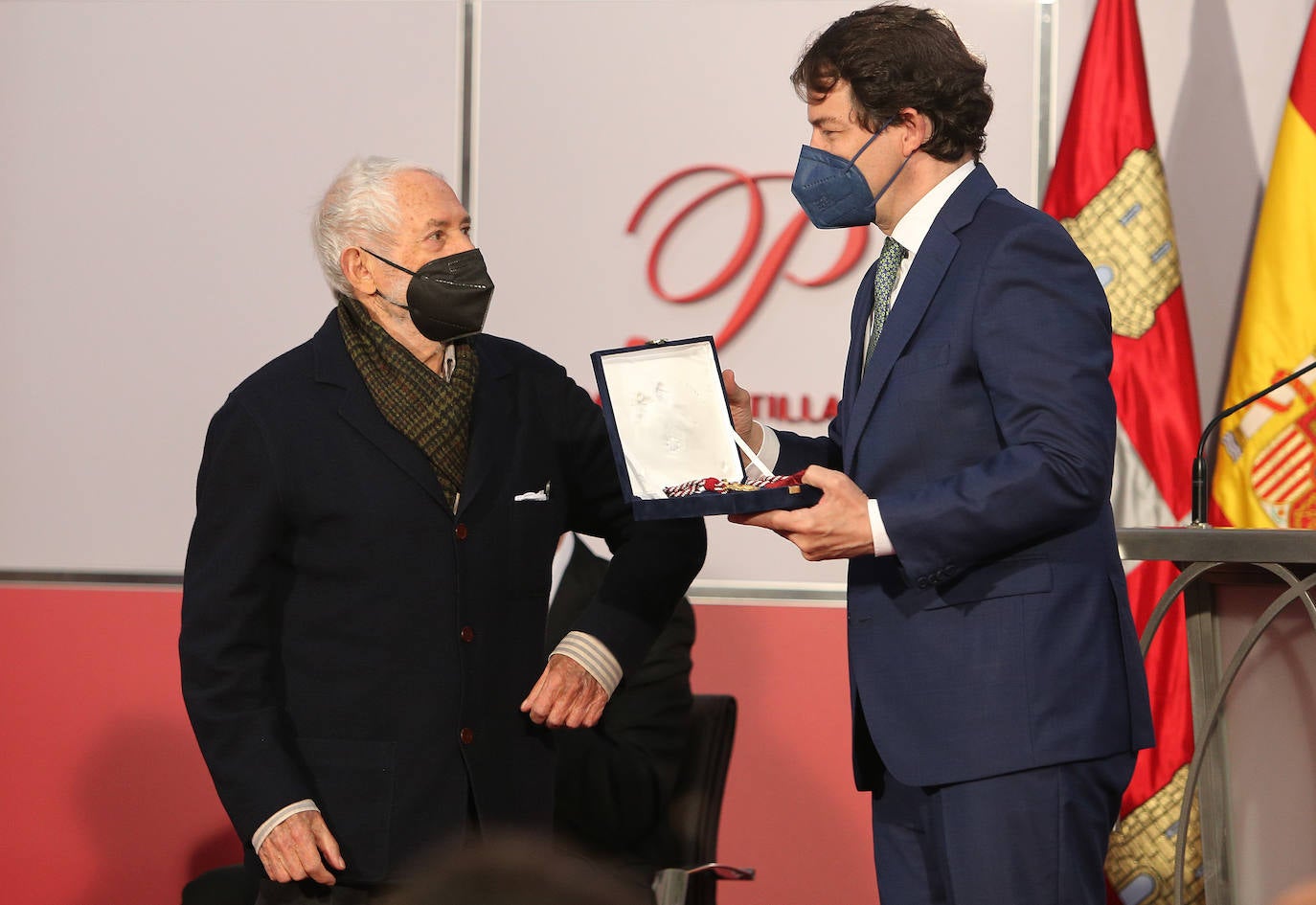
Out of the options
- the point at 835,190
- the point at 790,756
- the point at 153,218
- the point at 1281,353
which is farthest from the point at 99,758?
the point at 1281,353

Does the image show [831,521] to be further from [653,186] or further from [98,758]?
[98,758]

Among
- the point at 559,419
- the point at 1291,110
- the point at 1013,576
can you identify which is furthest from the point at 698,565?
the point at 1291,110

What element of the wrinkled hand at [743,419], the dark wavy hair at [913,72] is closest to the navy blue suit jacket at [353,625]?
the wrinkled hand at [743,419]

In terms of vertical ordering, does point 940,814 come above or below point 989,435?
below

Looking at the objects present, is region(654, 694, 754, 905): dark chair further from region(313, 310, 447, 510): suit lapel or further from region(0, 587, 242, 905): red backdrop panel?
region(0, 587, 242, 905): red backdrop panel

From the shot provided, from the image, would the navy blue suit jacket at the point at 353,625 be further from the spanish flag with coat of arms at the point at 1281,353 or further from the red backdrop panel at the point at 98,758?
the red backdrop panel at the point at 98,758

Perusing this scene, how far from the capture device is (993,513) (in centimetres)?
165

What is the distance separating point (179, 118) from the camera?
14.1ft

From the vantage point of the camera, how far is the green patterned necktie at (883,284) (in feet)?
6.20

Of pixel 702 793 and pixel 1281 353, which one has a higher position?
pixel 1281 353

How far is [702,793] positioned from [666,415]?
101 cm

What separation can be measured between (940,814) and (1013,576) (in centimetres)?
32

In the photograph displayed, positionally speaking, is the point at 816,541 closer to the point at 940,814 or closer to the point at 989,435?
the point at 989,435

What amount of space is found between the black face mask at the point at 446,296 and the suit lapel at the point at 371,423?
0.45ft
